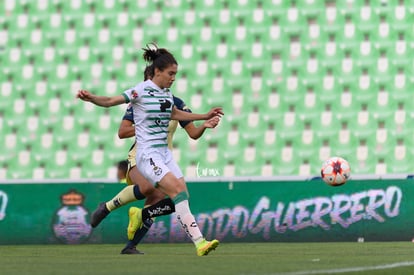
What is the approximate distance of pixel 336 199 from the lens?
36.7 feet

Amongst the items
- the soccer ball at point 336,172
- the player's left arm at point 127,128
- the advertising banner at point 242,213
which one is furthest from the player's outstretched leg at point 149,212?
the soccer ball at point 336,172

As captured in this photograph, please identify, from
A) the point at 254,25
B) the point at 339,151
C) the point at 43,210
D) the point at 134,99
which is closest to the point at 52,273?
the point at 134,99

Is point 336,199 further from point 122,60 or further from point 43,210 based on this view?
point 122,60

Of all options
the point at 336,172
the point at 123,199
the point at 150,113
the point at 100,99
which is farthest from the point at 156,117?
the point at 336,172

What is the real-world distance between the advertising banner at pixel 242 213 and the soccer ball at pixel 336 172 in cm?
46

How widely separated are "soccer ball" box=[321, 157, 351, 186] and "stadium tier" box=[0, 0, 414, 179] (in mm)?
3928

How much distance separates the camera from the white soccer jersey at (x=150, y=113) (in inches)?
278

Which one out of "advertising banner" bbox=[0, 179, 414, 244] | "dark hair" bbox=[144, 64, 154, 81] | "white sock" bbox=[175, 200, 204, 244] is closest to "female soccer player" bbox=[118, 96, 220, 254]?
"dark hair" bbox=[144, 64, 154, 81]

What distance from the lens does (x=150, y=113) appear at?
709 cm

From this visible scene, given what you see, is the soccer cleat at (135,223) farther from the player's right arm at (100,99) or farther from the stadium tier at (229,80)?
the stadium tier at (229,80)

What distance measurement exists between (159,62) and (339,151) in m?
8.04

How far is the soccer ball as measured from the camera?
10.7 metres

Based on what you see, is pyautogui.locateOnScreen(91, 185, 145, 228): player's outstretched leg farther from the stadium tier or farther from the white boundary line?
the stadium tier

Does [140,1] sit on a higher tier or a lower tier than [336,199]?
higher
